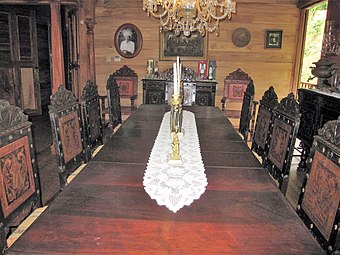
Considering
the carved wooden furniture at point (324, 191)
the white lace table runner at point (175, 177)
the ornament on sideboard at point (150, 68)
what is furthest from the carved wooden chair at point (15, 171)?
the ornament on sideboard at point (150, 68)

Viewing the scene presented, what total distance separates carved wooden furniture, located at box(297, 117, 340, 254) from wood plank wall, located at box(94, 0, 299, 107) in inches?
192

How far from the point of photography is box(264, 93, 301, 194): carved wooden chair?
186cm

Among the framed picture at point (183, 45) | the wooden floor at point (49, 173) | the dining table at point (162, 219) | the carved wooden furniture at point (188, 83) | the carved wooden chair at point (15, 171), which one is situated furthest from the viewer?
the framed picture at point (183, 45)

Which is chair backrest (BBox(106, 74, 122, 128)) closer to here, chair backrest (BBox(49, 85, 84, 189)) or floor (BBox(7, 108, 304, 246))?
floor (BBox(7, 108, 304, 246))

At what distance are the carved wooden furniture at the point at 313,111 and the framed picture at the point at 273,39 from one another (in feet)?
8.02

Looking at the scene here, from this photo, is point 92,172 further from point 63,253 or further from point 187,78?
point 187,78

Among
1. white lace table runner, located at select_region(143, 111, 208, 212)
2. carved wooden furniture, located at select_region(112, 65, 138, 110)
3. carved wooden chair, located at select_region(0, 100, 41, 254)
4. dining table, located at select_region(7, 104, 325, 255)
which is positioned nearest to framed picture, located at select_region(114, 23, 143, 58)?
carved wooden furniture, located at select_region(112, 65, 138, 110)

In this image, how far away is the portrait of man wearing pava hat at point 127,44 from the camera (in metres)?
6.03

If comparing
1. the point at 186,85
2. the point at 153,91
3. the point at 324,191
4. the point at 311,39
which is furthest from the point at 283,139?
the point at 311,39

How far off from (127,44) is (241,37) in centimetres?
225

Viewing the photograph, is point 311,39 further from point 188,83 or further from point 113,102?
point 113,102

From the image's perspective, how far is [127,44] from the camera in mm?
6074

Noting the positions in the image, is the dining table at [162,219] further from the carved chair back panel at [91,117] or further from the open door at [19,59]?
the open door at [19,59]

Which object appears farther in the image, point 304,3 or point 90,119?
point 304,3
